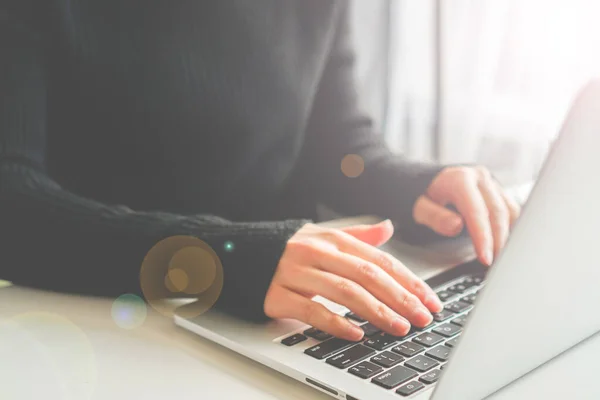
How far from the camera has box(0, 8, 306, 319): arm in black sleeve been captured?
527 millimetres

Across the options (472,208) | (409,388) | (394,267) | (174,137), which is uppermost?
(174,137)

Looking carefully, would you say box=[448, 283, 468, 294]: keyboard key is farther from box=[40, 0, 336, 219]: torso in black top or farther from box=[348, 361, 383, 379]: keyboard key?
box=[40, 0, 336, 219]: torso in black top

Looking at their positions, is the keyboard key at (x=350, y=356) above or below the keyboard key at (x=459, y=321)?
below

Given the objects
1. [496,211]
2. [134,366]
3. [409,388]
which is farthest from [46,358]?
[496,211]

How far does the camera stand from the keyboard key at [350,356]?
1.38 feet

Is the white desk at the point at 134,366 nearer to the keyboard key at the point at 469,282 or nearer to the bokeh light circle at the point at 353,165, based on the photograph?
the keyboard key at the point at 469,282

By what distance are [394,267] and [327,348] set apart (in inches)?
4.0

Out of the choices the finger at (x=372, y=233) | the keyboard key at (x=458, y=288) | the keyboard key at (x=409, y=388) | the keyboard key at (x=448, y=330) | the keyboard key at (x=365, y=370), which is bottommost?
the keyboard key at (x=409, y=388)

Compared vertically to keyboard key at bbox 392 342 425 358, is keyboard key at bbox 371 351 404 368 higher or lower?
lower

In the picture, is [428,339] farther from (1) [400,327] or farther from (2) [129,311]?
(2) [129,311]

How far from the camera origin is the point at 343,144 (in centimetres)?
102

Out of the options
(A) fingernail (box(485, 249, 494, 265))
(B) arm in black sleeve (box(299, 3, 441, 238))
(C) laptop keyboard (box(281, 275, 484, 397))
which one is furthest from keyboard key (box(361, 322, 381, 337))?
(B) arm in black sleeve (box(299, 3, 441, 238))

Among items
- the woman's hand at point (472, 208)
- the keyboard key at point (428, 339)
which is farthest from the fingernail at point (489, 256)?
the keyboard key at point (428, 339)

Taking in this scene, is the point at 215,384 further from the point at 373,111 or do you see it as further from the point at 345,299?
the point at 373,111
